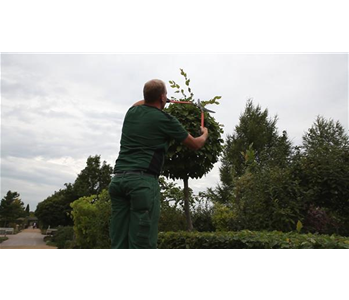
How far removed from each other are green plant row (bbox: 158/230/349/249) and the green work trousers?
2.34 metres

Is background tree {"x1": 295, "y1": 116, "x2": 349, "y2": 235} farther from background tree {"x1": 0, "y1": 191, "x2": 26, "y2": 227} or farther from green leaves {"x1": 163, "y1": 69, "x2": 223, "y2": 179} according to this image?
background tree {"x1": 0, "y1": 191, "x2": 26, "y2": 227}

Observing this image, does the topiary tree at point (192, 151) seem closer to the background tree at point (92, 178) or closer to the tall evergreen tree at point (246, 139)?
the tall evergreen tree at point (246, 139)

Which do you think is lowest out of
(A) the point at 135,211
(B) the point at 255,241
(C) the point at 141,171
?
(B) the point at 255,241

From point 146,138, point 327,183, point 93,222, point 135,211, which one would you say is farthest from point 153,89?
point 93,222

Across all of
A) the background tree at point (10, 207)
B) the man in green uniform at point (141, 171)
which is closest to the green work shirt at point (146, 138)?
the man in green uniform at point (141, 171)

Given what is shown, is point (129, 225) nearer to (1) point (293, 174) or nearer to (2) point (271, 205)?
(2) point (271, 205)

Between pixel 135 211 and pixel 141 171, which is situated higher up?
pixel 141 171

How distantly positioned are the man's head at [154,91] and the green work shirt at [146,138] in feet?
0.34

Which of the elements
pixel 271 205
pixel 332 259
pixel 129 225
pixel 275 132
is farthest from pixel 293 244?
pixel 275 132

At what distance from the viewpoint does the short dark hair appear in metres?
2.66

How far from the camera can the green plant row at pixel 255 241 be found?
153 inches

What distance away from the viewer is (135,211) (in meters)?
2.33

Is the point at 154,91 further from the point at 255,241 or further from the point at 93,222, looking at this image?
the point at 93,222

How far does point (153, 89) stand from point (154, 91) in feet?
0.06
